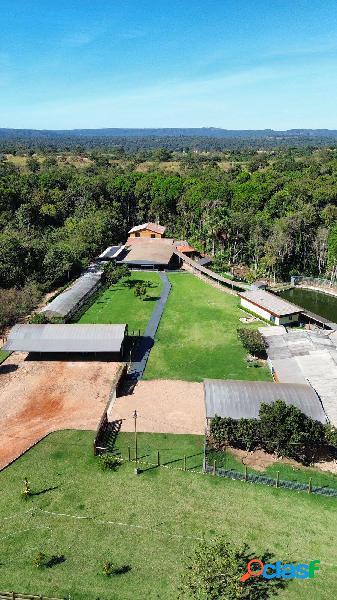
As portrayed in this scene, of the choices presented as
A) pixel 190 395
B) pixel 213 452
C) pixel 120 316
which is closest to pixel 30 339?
pixel 120 316

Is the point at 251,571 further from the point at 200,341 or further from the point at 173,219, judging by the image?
the point at 173,219

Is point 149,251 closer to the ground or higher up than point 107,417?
higher up

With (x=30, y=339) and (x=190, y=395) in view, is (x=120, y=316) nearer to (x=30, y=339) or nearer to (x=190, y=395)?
(x=30, y=339)

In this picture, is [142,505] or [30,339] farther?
[30,339]

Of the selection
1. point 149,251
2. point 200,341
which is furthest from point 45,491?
point 149,251

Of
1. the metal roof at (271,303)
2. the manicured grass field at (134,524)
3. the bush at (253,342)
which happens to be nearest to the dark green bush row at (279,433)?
the manicured grass field at (134,524)

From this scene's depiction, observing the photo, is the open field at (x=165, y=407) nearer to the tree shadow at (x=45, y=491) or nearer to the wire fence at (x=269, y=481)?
the wire fence at (x=269, y=481)
